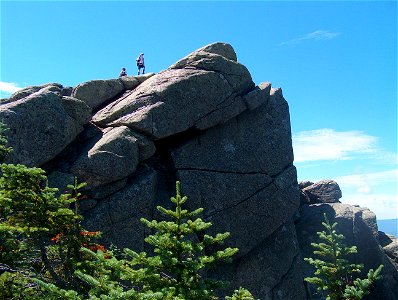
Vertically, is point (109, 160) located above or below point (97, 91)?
below

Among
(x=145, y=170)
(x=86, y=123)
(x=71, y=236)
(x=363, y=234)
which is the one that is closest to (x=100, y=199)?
(x=145, y=170)

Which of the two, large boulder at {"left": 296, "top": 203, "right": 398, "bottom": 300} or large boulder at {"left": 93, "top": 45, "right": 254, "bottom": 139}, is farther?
large boulder at {"left": 296, "top": 203, "right": 398, "bottom": 300}

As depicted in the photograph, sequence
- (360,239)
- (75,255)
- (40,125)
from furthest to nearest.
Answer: (360,239)
(40,125)
(75,255)

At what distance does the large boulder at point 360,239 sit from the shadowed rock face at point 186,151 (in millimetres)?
3331

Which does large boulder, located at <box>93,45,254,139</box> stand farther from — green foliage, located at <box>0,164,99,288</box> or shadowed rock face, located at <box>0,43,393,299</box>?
green foliage, located at <box>0,164,99,288</box>

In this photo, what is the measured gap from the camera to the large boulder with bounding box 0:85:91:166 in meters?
20.4

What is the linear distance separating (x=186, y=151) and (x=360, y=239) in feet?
55.0

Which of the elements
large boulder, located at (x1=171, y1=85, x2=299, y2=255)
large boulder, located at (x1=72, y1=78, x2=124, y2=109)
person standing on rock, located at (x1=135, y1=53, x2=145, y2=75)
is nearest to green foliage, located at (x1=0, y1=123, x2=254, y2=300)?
large boulder, located at (x1=171, y1=85, x2=299, y2=255)

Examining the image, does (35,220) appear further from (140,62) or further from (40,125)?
(140,62)

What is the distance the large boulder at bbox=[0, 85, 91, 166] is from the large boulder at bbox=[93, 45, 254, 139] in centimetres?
256

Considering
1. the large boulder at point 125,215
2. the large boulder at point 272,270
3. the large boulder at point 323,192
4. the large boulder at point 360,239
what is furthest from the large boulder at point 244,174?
the large boulder at point 323,192

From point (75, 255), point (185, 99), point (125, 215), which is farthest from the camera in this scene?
point (185, 99)

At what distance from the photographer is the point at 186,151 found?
25781 millimetres

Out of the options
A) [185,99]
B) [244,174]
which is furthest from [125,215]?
[244,174]
